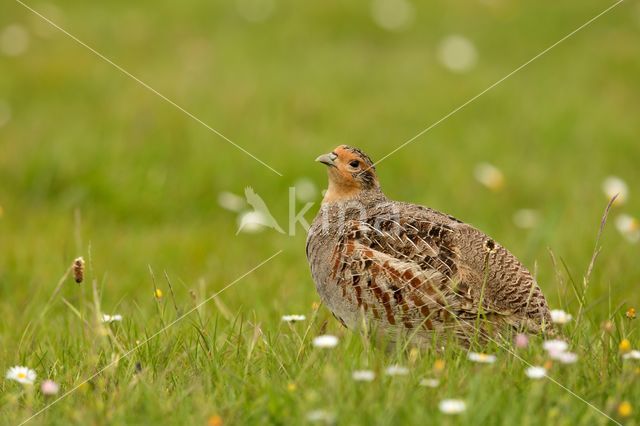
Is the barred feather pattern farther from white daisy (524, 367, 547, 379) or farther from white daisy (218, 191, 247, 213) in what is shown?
white daisy (218, 191, 247, 213)

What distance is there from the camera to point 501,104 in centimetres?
1024

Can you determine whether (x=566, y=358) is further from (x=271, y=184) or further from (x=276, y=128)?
(x=276, y=128)

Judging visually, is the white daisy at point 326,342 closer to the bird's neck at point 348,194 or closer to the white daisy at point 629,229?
the bird's neck at point 348,194

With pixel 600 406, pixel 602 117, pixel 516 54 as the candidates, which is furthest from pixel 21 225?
pixel 516 54

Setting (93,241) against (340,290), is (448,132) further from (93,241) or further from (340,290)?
(340,290)

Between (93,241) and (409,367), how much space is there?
13.1 feet

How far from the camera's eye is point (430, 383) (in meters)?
3.31

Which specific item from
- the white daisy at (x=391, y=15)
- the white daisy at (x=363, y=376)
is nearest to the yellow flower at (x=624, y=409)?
the white daisy at (x=363, y=376)

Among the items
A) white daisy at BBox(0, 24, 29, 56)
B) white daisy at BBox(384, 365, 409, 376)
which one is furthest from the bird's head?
white daisy at BBox(0, 24, 29, 56)

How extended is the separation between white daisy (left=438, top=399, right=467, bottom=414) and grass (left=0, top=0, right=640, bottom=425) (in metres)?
0.04

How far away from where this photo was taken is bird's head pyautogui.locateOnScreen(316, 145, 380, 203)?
15.6 ft

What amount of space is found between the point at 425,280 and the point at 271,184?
4.37 meters

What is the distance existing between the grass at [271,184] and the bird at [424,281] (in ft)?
0.49

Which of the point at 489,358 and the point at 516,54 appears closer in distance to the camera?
Answer: the point at 489,358
